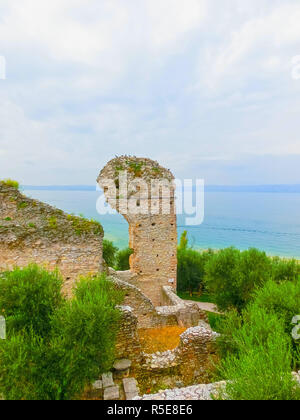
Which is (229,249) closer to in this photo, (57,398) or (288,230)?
(57,398)

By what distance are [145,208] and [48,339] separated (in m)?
8.21

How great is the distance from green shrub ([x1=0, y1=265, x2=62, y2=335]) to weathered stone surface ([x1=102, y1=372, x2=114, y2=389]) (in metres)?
2.49

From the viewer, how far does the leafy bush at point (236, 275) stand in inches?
574

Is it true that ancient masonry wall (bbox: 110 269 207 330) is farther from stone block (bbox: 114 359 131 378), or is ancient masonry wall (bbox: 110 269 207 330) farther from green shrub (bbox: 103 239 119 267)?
green shrub (bbox: 103 239 119 267)

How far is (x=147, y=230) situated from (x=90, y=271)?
4.31m

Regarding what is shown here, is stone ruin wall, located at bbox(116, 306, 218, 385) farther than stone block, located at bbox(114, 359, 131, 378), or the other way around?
stone ruin wall, located at bbox(116, 306, 218, 385)

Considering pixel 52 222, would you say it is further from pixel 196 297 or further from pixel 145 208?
pixel 196 297

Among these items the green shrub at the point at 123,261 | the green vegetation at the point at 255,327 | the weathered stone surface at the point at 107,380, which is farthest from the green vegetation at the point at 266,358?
the green shrub at the point at 123,261

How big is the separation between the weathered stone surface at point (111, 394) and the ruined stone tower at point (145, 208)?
22.4 feet

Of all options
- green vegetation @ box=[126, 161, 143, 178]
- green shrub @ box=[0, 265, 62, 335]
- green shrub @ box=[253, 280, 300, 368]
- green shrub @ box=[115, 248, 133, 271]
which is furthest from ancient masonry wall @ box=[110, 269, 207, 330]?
green shrub @ box=[115, 248, 133, 271]

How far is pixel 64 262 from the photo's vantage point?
980 cm

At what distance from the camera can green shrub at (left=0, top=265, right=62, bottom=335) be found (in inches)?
244

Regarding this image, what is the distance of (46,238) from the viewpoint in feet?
31.4
